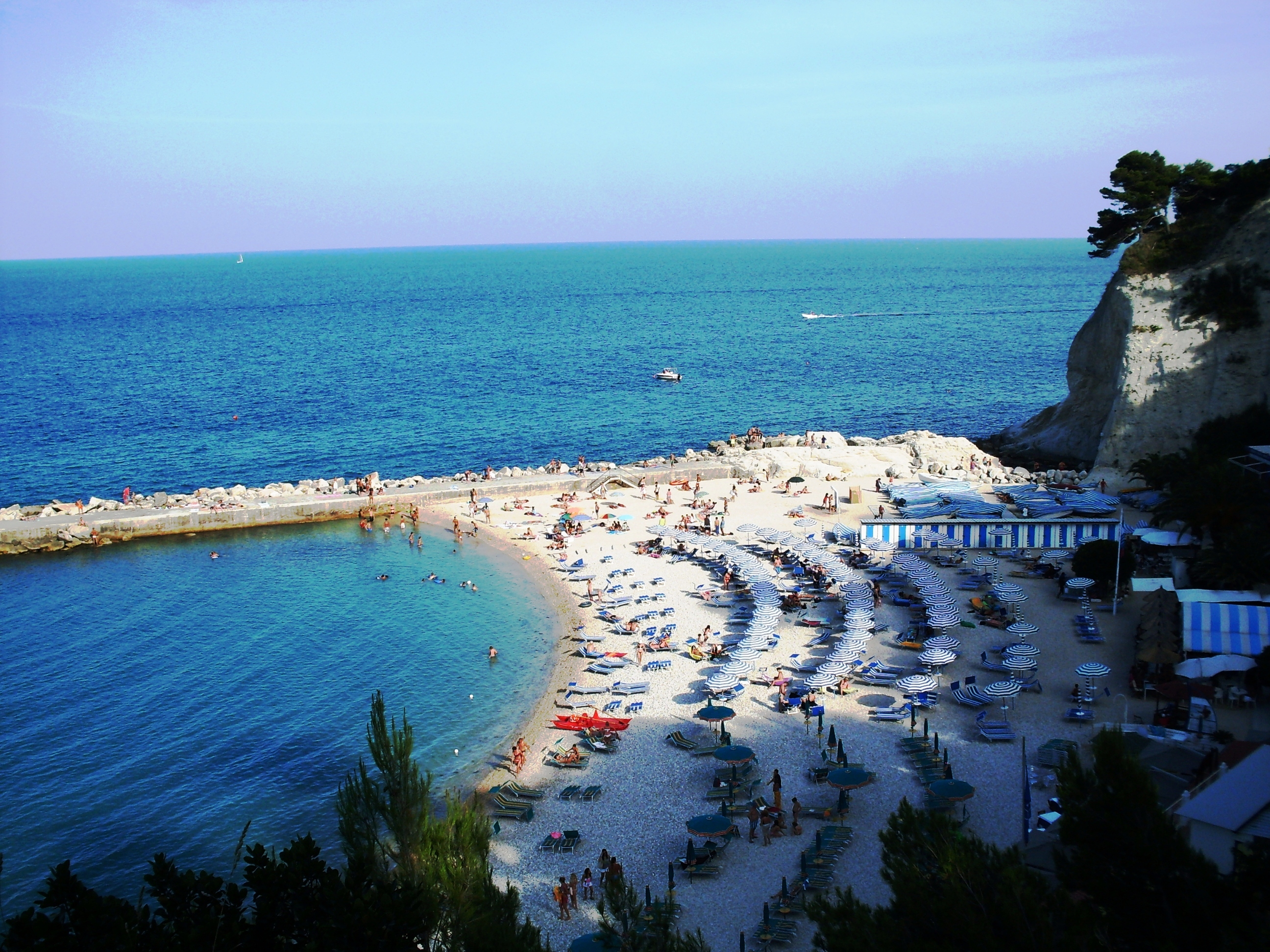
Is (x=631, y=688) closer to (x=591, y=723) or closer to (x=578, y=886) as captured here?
(x=591, y=723)

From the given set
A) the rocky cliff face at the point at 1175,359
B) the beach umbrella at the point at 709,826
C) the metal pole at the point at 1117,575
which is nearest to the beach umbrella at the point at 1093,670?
the metal pole at the point at 1117,575

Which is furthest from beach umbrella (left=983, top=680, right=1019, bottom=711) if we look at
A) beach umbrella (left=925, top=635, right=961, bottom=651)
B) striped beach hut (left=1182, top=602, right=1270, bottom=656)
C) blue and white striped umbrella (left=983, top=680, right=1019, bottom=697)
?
striped beach hut (left=1182, top=602, right=1270, bottom=656)

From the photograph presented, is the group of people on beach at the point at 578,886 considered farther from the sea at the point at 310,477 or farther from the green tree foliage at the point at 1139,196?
the green tree foliage at the point at 1139,196

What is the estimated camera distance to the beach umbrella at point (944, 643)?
27.1 metres

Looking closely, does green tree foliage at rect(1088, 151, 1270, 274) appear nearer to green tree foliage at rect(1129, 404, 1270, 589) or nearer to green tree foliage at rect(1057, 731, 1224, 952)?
green tree foliage at rect(1129, 404, 1270, 589)

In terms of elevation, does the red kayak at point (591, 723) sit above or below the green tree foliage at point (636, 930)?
below

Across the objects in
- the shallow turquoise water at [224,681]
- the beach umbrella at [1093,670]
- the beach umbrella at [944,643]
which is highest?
the beach umbrella at [1093,670]

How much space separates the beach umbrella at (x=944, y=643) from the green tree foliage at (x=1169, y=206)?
81.9 feet

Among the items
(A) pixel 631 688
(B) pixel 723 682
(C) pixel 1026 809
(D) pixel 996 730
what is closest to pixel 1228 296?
(D) pixel 996 730

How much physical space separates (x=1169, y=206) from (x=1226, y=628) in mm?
29044

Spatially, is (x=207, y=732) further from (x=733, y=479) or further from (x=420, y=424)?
(x=420, y=424)

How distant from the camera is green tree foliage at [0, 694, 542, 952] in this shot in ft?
38.3

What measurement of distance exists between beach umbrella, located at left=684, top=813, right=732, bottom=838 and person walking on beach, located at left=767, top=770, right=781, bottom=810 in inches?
47.7

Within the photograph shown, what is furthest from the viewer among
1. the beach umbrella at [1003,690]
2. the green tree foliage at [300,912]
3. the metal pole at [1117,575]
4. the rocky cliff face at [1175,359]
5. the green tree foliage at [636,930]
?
the rocky cliff face at [1175,359]
